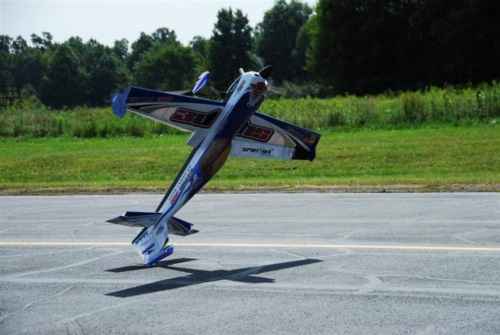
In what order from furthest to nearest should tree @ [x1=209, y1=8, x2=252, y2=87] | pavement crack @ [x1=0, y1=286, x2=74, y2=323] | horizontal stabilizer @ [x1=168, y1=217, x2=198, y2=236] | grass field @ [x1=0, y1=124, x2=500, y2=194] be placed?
tree @ [x1=209, y1=8, x2=252, y2=87] → grass field @ [x1=0, y1=124, x2=500, y2=194] → horizontal stabilizer @ [x1=168, y1=217, x2=198, y2=236] → pavement crack @ [x1=0, y1=286, x2=74, y2=323]

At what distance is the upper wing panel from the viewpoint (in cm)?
952

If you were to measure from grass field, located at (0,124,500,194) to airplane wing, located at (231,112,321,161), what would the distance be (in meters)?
7.49

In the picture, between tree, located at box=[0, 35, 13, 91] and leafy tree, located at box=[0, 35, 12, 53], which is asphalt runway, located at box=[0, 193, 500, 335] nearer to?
tree, located at box=[0, 35, 13, 91]

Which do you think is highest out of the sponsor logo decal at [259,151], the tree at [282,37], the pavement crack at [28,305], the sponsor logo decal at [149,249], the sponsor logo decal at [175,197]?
the tree at [282,37]

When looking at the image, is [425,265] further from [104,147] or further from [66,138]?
[66,138]

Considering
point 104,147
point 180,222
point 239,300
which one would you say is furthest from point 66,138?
point 239,300

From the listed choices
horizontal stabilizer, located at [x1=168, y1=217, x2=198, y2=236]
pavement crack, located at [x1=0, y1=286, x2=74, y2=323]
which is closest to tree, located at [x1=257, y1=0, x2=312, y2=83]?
horizontal stabilizer, located at [x1=168, y1=217, x2=198, y2=236]

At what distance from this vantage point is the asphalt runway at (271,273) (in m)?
7.95

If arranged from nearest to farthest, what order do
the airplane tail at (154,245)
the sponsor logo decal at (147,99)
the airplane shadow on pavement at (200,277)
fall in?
the airplane shadow on pavement at (200,277) → the sponsor logo decal at (147,99) → the airplane tail at (154,245)

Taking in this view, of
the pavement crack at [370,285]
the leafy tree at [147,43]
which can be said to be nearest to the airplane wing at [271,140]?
the pavement crack at [370,285]

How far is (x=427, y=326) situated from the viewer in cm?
752

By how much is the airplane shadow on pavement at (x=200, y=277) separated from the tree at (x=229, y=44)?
58.9 metres

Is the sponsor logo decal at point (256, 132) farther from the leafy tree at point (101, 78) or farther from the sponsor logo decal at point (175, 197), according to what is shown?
the leafy tree at point (101, 78)

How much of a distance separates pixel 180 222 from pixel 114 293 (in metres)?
1.74
